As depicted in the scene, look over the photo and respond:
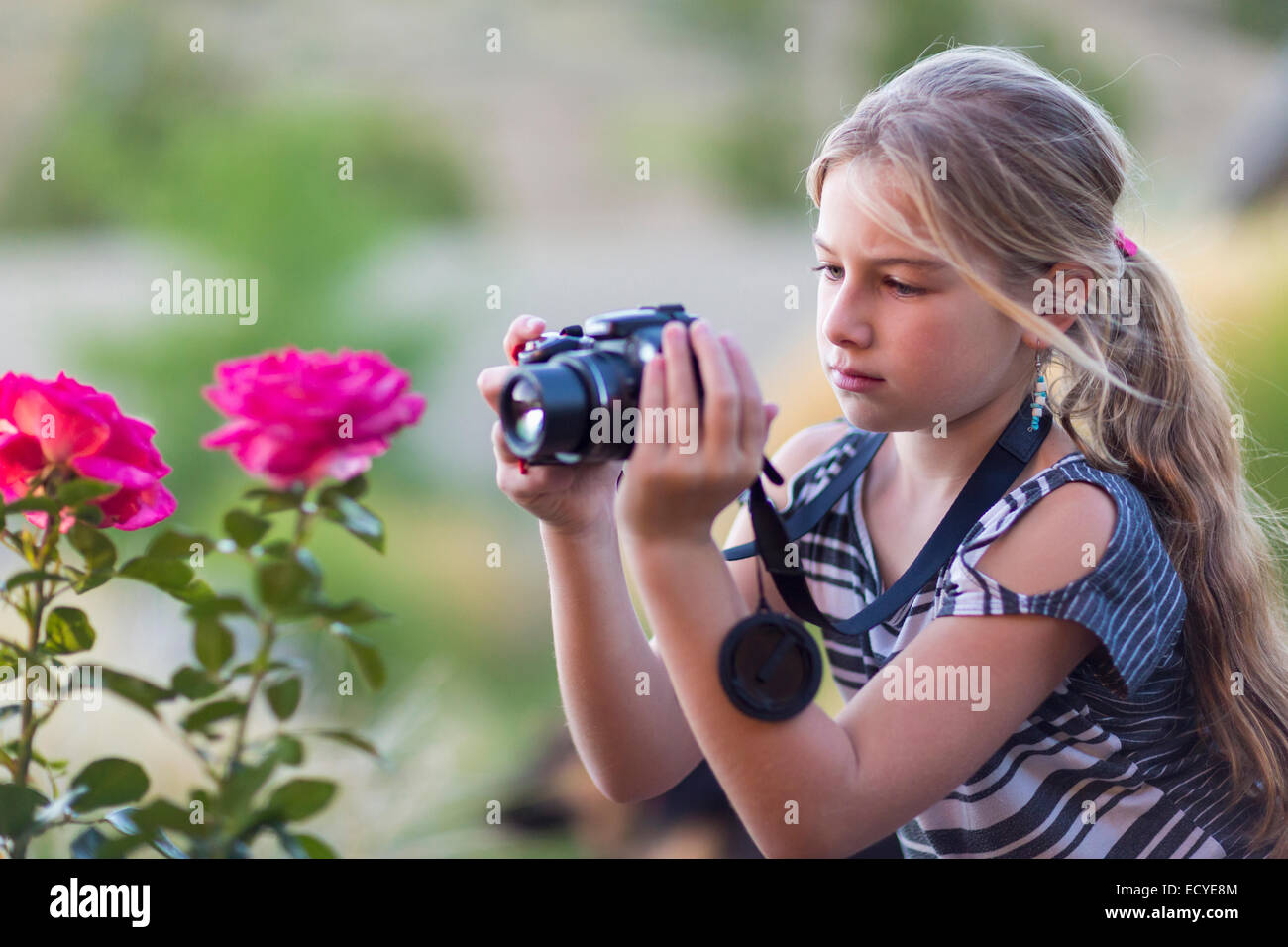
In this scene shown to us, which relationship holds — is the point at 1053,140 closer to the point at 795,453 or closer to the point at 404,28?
the point at 795,453

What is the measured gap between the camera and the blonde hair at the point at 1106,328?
716mm

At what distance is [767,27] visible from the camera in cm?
271

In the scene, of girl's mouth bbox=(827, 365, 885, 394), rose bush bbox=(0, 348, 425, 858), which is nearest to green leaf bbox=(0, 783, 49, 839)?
rose bush bbox=(0, 348, 425, 858)

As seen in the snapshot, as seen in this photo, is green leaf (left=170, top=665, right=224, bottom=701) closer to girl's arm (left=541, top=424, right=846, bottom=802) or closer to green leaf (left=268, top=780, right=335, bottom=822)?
green leaf (left=268, top=780, right=335, bottom=822)

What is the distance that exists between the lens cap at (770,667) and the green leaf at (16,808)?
12.2 inches

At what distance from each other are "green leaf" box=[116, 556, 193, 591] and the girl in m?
0.20

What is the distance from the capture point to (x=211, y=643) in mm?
454

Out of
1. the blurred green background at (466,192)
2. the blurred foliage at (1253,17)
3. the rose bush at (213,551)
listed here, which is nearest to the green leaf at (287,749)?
the rose bush at (213,551)

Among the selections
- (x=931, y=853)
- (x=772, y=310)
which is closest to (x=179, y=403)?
(x=772, y=310)

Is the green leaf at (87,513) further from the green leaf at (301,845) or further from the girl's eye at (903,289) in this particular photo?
the girl's eye at (903,289)

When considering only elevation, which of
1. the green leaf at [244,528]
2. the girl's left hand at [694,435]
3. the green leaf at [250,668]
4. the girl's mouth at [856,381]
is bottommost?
the green leaf at [250,668]

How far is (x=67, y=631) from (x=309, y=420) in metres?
0.20

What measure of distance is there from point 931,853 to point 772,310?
4.87 ft

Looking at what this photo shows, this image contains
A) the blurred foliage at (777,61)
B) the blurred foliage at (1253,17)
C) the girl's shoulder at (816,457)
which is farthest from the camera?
the blurred foliage at (777,61)
